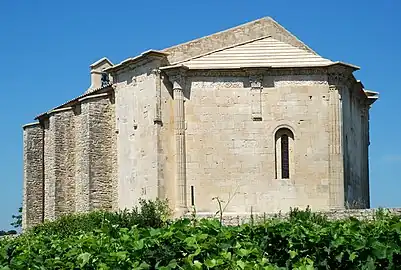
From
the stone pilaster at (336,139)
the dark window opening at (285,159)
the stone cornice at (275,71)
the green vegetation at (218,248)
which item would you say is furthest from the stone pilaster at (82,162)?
the green vegetation at (218,248)

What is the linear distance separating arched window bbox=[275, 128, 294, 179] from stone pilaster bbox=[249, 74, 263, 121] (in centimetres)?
102

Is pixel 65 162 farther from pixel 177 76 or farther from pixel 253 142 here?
pixel 253 142

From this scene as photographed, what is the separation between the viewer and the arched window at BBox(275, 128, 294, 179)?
25.8 m

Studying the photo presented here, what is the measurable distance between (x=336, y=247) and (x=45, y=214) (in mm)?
26247

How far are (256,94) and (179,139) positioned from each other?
10.1 ft

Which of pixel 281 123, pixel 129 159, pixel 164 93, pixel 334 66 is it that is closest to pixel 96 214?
pixel 129 159

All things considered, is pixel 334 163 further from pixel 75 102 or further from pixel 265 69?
pixel 75 102

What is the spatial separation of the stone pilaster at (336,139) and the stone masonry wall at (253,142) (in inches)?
7.1

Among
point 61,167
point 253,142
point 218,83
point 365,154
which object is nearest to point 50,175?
point 61,167

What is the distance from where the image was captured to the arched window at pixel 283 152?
84.5ft

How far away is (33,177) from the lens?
35.9m

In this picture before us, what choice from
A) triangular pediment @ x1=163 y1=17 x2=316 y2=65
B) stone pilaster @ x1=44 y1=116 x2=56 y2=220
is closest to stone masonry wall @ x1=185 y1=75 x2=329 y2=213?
triangular pediment @ x1=163 y1=17 x2=316 y2=65

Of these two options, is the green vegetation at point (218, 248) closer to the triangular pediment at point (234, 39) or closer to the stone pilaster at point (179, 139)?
the stone pilaster at point (179, 139)

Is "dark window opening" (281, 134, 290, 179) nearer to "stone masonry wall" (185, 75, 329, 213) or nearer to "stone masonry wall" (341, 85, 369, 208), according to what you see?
"stone masonry wall" (185, 75, 329, 213)
